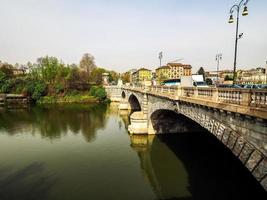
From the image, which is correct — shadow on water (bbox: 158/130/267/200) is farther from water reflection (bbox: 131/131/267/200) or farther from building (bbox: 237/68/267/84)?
building (bbox: 237/68/267/84)

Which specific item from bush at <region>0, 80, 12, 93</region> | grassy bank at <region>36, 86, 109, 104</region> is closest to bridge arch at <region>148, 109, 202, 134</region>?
grassy bank at <region>36, 86, 109, 104</region>

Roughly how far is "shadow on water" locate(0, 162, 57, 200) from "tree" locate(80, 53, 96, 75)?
285 ft

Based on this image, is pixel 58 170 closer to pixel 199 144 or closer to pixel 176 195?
pixel 176 195

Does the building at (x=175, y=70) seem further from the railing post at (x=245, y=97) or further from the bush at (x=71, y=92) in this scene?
the railing post at (x=245, y=97)

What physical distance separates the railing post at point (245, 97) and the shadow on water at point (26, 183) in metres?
12.3

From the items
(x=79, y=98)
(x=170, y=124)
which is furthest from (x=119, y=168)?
(x=79, y=98)

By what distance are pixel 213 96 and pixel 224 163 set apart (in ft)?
30.5

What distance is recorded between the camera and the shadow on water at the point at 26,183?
12.8 meters

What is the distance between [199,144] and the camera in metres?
22.3

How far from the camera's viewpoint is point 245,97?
802 cm

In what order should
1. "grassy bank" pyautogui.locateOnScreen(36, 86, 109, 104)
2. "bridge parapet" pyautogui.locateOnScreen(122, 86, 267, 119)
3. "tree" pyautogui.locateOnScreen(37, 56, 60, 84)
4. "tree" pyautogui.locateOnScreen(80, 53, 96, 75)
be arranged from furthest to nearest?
"tree" pyautogui.locateOnScreen(80, 53, 96, 75) → "tree" pyautogui.locateOnScreen(37, 56, 60, 84) → "grassy bank" pyautogui.locateOnScreen(36, 86, 109, 104) → "bridge parapet" pyautogui.locateOnScreen(122, 86, 267, 119)

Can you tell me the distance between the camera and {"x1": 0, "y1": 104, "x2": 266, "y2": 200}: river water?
1312 centimetres

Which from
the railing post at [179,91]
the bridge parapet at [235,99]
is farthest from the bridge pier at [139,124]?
the bridge parapet at [235,99]

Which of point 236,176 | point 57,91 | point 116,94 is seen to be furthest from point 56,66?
point 236,176
